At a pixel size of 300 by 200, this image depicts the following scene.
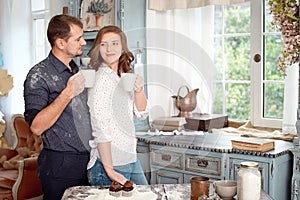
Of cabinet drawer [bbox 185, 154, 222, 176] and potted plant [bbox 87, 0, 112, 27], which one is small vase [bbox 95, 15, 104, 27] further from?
cabinet drawer [bbox 185, 154, 222, 176]

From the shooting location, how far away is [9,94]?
502cm

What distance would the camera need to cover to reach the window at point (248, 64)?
3.59 meters

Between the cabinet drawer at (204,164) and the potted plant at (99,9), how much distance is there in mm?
1479

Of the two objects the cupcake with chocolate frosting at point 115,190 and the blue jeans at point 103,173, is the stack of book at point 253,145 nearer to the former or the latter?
the blue jeans at point 103,173

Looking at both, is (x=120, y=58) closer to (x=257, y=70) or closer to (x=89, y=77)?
(x=89, y=77)

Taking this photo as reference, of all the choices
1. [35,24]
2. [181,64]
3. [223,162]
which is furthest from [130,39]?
[35,24]

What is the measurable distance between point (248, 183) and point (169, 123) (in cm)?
176

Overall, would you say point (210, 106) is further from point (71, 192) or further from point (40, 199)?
point (71, 192)

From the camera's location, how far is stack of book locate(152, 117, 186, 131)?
11.9 ft

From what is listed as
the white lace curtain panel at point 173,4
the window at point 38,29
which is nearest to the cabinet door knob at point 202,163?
the white lace curtain panel at point 173,4

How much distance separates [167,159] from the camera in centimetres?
329

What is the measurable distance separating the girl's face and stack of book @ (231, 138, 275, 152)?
41.1 inches

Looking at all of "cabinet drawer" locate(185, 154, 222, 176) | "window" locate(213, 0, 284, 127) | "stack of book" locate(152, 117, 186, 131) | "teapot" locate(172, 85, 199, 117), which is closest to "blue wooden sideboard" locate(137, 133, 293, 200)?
→ "cabinet drawer" locate(185, 154, 222, 176)

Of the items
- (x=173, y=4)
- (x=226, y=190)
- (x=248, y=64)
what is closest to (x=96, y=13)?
(x=173, y=4)
